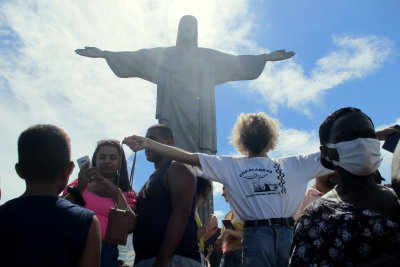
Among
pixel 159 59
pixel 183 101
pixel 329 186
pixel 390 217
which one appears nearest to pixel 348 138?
pixel 390 217

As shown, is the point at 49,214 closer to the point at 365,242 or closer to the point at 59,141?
the point at 59,141

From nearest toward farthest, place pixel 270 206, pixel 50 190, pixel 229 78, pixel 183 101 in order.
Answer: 1. pixel 50 190
2. pixel 270 206
3. pixel 183 101
4. pixel 229 78

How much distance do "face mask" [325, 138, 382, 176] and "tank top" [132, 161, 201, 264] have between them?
1.31 meters

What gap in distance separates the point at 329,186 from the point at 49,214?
7.35 feet

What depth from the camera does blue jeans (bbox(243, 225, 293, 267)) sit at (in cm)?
245

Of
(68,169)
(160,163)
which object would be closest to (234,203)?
(160,163)

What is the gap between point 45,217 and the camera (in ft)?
5.64

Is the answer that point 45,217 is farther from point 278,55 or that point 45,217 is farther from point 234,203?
point 278,55

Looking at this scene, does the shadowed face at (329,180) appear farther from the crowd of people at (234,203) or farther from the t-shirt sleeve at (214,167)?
the t-shirt sleeve at (214,167)

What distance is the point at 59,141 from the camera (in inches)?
75.4

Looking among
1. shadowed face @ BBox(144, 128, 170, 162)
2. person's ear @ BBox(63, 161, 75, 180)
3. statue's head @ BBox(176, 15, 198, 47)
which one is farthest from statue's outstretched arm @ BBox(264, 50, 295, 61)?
person's ear @ BBox(63, 161, 75, 180)

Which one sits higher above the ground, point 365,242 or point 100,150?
point 100,150

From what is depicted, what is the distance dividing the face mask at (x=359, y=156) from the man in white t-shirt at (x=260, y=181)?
0.95m

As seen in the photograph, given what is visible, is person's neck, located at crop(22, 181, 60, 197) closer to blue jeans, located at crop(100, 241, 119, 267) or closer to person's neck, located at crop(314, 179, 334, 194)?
blue jeans, located at crop(100, 241, 119, 267)
